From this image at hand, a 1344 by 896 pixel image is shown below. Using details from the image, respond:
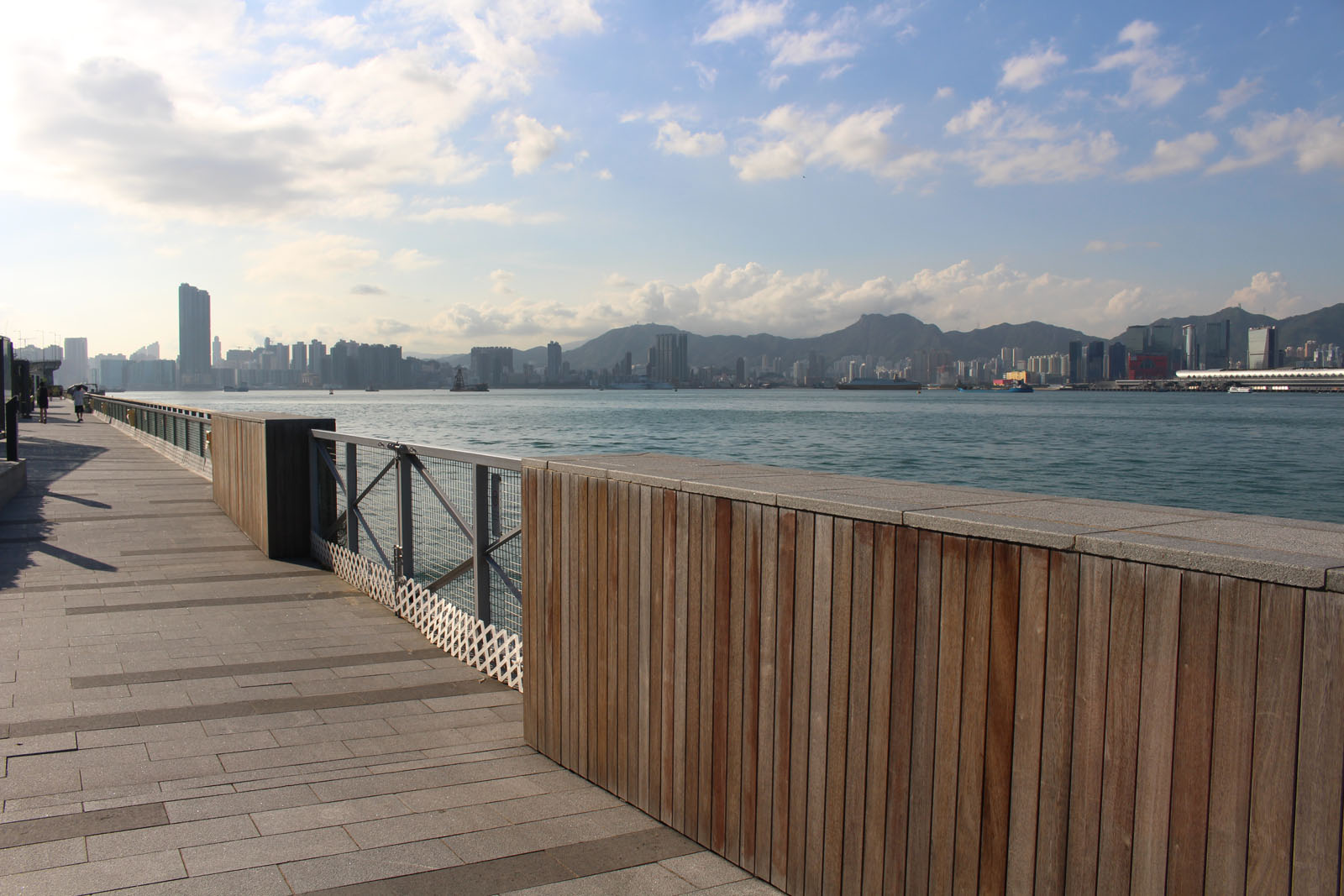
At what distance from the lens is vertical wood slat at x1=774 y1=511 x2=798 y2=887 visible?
11.0ft

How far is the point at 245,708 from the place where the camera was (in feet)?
18.5

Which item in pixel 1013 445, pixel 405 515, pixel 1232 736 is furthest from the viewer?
pixel 1013 445

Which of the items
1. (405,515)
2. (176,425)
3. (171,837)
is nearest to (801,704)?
(171,837)

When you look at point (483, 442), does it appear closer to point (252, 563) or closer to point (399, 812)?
point (252, 563)

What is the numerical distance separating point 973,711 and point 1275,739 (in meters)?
0.79

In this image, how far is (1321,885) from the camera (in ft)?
6.67

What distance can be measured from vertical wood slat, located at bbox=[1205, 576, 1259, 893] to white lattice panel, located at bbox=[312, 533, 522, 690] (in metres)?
4.34

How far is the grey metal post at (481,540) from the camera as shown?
662cm

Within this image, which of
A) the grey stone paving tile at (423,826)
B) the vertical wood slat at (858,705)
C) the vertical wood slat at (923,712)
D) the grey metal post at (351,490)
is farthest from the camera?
the grey metal post at (351,490)

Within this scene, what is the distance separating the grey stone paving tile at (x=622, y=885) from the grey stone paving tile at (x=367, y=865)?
0.42 metres

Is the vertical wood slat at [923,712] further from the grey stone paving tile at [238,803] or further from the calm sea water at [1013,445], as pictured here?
the calm sea water at [1013,445]

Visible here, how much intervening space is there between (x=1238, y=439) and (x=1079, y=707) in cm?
7058

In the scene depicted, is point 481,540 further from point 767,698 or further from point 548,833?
point 767,698

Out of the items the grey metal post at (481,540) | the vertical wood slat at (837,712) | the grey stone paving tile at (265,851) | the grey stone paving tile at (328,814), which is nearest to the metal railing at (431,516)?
the grey metal post at (481,540)
